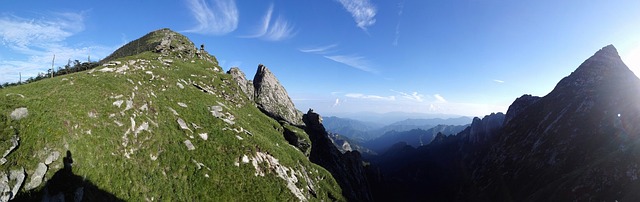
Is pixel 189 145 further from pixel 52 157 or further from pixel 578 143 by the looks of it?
pixel 578 143

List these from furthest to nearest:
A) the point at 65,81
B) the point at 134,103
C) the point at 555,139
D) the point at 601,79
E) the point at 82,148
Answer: the point at 601,79
the point at 555,139
the point at 134,103
the point at 65,81
the point at 82,148

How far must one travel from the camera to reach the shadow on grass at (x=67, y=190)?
3288 cm

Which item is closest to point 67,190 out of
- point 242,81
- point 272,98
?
point 242,81

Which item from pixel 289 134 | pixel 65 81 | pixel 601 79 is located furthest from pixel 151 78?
pixel 601 79

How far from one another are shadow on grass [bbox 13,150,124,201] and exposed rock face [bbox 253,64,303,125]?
283 ft

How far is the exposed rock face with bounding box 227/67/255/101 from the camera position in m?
123

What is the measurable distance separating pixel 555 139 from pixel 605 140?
79.8 feet

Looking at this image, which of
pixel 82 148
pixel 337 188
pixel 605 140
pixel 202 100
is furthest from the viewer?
pixel 605 140

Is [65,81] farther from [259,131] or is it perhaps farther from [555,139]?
[555,139]

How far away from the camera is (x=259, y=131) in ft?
287

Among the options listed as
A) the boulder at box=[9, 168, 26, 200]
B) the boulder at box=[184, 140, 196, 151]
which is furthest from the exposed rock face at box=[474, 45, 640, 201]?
the boulder at box=[9, 168, 26, 200]

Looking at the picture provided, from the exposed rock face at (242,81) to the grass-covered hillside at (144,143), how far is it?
29983 millimetres

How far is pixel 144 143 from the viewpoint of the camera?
51.6 metres

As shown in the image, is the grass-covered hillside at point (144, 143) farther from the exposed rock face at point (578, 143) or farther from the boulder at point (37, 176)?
the exposed rock face at point (578, 143)
